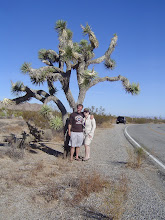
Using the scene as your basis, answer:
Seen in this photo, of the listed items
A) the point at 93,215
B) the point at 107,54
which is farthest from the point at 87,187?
the point at 107,54

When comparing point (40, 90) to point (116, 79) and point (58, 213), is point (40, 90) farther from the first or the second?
point (58, 213)

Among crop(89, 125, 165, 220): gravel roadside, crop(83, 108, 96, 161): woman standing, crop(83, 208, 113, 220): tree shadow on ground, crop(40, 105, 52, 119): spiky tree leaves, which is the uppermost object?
crop(40, 105, 52, 119): spiky tree leaves

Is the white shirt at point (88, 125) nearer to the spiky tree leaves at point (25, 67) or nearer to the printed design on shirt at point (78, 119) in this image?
the printed design on shirt at point (78, 119)

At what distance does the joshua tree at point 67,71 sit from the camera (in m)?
7.85

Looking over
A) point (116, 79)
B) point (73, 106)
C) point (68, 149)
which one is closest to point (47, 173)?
point (68, 149)

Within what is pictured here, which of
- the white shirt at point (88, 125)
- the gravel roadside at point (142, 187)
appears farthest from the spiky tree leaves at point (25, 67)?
the gravel roadside at point (142, 187)

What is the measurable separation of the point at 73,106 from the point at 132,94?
2214 mm

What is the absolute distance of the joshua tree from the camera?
785 centimetres

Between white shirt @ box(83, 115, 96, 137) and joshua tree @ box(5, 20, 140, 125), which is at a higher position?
joshua tree @ box(5, 20, 140, 125)

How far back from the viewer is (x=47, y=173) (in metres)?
6.02

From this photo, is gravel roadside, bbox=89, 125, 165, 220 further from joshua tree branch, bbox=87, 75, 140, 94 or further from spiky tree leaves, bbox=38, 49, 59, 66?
spiky tree leaves, bbox=38, 49, 59, 66

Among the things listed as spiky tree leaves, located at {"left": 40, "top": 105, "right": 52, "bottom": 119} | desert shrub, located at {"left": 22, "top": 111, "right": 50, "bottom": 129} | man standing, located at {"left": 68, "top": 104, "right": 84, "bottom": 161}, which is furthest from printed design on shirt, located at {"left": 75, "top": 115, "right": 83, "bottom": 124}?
desert shrub, located at {"left": 22, "top": 111, "right": 50, "bottom": 129}

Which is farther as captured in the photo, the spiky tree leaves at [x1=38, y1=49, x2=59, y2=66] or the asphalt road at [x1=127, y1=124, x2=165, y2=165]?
the asphalt road at [x1=127, y1=124, x2=165, y2=165]

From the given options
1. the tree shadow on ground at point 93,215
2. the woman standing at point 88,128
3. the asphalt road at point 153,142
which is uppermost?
the woman standing at point 88,128
